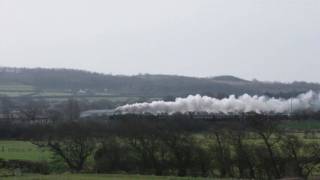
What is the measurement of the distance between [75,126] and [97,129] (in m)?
2.63

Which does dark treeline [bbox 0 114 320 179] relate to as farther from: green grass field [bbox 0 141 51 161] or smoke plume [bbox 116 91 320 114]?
smoke plume [bbox 116 91 320 114]

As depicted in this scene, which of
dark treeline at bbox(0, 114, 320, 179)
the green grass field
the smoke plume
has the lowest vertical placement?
the green grass field

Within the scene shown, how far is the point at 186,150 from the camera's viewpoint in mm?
60469

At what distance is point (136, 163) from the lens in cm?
6053

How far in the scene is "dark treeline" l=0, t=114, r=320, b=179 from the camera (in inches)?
2212

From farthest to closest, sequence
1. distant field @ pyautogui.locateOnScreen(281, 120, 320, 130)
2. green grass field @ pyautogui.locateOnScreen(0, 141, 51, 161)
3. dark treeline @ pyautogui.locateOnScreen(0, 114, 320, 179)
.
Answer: distant field @ pyautogui.locateOnScreen(281, 120, 320, 130) → green grass field @ pyautogui.locateOnScreen(0, 141, 51, 161) → dark treeline @ pyautogui.locateOnScreen(0, 114, 320, 179)

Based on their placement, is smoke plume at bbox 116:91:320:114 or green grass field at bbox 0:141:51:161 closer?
green grass field at bbox 0:141:51:161

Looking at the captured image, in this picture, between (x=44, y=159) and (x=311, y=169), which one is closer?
(x=311, y=169)

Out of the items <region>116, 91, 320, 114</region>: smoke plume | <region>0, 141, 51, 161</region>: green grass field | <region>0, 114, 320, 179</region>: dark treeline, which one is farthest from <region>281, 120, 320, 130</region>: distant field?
<region>0, 141, 51, 161</region>: green grass field

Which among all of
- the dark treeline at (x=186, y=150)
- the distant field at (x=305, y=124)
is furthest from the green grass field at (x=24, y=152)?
the distant field at (x=305, y=124)

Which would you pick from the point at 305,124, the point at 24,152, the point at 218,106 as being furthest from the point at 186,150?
the point at 218,106

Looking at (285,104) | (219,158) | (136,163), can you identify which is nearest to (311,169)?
(219,158)

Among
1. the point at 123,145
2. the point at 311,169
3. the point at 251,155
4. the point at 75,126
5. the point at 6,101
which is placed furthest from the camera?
the point at 6,101

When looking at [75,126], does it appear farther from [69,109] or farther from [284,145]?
[69,109]
